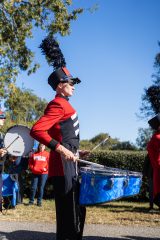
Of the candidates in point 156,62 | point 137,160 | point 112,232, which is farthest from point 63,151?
point 156,62

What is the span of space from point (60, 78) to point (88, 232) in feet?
11.5

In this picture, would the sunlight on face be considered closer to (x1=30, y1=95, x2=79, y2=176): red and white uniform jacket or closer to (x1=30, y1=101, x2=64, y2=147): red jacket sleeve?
(x1=30, y1=95, x2=79, y2=176): red and white uniform jacket

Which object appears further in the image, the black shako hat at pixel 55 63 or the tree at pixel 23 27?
the tree at pixel 23 27

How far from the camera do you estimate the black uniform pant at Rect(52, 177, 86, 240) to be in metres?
4.30

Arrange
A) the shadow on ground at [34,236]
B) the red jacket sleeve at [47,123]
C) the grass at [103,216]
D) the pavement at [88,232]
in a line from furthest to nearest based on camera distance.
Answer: the grass at [103,216] < the pavement at [88,232] < the shadow on ground at [34,236] < the red jacket sleeve at [47,123]

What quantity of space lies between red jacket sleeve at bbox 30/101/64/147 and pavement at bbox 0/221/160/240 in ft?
9.68

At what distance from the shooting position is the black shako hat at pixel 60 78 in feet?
15.5

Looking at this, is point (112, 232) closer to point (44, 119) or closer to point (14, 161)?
point (44, 119)

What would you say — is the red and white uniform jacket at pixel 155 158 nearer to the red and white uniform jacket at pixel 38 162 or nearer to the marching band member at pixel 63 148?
the marching band member at pixel 63 148

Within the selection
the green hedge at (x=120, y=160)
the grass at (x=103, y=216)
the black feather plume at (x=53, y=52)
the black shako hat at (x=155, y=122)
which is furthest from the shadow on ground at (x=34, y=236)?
the green hedge at (x=120, y=160)

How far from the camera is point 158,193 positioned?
5645 mm

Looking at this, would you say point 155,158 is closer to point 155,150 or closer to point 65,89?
point 155,150

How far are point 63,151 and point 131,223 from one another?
15.5 feet

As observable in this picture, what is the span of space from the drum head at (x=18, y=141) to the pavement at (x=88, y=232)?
2.32m
